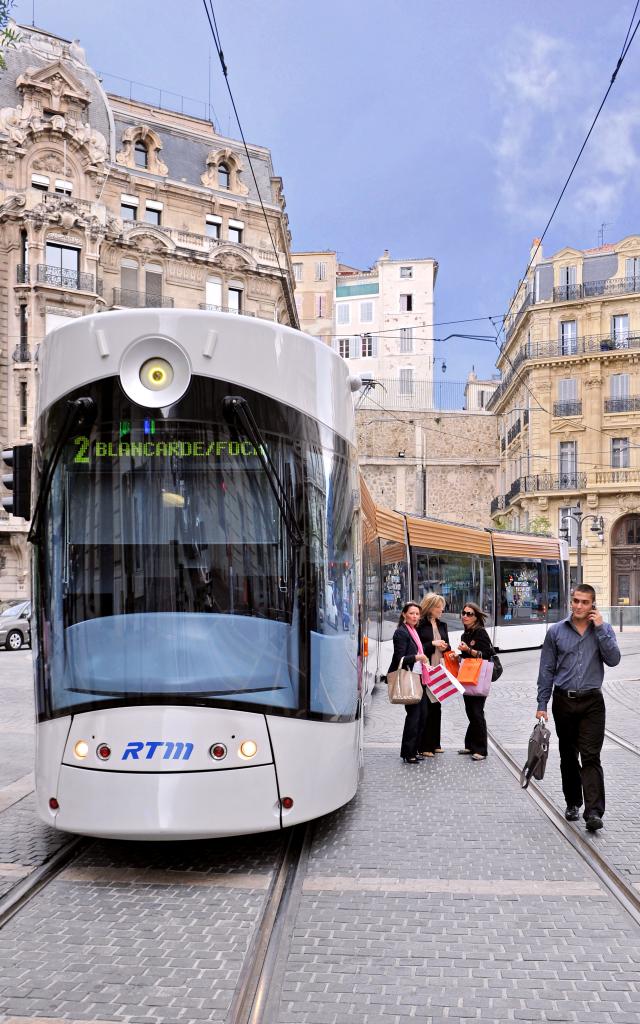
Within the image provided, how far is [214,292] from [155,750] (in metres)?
41.3

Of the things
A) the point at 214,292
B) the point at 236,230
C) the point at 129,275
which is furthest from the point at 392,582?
the point at 236,230

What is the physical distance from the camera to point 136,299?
1666 inches

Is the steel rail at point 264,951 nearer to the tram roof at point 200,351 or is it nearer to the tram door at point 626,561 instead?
the tram roof at point 200,351

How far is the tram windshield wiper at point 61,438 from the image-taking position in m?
5.66

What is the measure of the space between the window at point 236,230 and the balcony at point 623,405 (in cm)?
1931

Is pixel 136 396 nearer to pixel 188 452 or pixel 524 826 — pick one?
pixel 188 452

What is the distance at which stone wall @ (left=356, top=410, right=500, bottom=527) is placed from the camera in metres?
61.3

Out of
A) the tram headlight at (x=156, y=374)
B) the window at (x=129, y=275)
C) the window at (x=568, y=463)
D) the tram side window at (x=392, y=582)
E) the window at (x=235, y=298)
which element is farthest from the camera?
the window at (x=568, y=463)

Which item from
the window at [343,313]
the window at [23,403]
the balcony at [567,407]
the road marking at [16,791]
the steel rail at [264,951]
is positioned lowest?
the road marking at [16,791]

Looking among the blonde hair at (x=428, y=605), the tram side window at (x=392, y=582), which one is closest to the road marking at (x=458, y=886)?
the blonde hair at (x=428, y=605)

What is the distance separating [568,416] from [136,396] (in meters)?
44.3

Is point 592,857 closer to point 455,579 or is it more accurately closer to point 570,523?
point 455,579

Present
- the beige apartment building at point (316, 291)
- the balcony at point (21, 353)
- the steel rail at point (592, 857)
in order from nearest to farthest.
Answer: the steel rail at point (592, 857) → the balcony at point (21, 353) → the beige apartment building at point (316, 291)

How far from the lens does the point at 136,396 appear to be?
5633 mm
